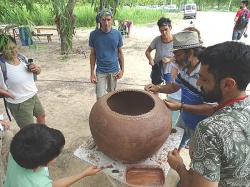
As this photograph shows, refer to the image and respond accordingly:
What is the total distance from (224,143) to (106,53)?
2481 millimetres

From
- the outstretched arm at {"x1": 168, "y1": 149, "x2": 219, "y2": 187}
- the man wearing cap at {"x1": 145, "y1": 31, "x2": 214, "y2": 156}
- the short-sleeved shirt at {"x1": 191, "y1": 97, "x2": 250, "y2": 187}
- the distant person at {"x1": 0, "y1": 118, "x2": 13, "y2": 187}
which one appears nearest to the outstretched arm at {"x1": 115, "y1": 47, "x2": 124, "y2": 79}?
the man wearing cap at {"x1": 145, "y1": 31, "x2": 214, "y2": 156}

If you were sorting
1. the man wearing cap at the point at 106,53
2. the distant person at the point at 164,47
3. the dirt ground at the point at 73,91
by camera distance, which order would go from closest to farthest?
the dirt ground at the point at 73,91
the man wearing cap at the point at 106,53
the distant person at the point at 164,47

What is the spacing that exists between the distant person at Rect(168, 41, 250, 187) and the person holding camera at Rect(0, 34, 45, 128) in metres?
1.95

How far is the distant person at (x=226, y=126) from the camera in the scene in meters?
0.99

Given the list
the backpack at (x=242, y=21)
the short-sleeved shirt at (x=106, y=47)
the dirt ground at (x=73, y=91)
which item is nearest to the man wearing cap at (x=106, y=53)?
the short-sleeved shirt at (x=106, y=47)

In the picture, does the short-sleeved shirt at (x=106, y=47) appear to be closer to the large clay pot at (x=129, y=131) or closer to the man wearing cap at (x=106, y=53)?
the man wearing cap at (x=106, y=53)

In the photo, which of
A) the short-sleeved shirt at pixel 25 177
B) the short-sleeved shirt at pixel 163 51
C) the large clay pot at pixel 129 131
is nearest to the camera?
the short-sleeved shirt at pixel 25 177

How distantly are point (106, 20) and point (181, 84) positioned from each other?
1512 millimetres

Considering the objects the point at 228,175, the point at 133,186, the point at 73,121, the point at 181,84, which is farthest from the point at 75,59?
the point at 228,175

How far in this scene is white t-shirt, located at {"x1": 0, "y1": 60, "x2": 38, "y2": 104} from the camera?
234cm

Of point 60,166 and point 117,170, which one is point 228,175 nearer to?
point 117,170

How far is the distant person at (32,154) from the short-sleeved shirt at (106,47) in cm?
208

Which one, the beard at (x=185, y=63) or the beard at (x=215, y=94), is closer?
the beard at (x=215, y=94)

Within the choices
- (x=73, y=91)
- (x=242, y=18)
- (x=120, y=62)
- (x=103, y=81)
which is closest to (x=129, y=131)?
(x=103, y=81)
